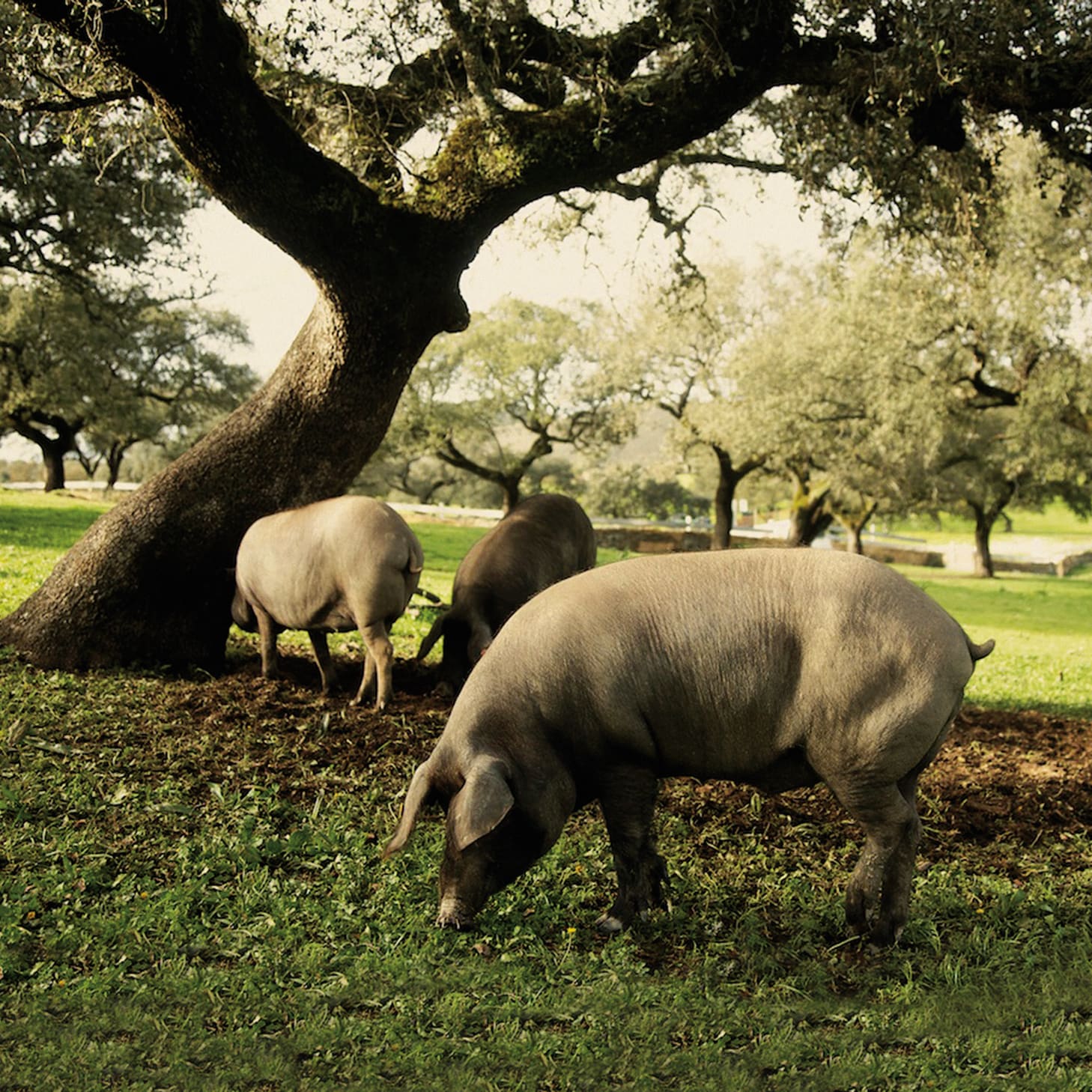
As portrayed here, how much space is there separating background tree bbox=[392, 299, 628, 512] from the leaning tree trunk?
3039cm

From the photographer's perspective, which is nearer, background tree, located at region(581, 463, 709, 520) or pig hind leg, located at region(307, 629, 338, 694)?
pig hind leg, located at region(307, 629, 338, 694)

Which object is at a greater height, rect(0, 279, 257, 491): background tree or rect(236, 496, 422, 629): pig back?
rect(0, 279, 257, 491): background tree

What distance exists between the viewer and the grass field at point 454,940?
3994mm

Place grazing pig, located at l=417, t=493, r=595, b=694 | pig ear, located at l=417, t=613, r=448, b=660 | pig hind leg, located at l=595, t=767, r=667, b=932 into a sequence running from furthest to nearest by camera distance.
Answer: grazing pig, located at l=417, t=493, r=595, b=694, pig ear, located at l=417, t=613, r=448, b=660, pig hind leg, located at l=595, t=767, r=667, b=932

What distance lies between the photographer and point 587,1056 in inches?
157

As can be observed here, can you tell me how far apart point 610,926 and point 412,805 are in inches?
43.2

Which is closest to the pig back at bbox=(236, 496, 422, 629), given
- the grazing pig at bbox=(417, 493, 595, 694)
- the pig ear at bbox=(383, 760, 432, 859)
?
the grazing pig at bbox=(417, 493, 595, 694)

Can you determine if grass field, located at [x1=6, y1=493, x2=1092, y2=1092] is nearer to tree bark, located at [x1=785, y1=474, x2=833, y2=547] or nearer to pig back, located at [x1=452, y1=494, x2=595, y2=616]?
pig back, located at [x1=452, y1=494, x2=595, y2=616]

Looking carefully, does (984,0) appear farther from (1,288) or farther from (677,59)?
(1,288)

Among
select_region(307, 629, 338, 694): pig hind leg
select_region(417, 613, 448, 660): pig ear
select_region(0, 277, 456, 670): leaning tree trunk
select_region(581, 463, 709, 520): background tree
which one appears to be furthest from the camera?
select_region(581, 463, 709, 520): background tree

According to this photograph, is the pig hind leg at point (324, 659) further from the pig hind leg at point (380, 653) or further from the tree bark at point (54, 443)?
the tree bark at point (54, 443)

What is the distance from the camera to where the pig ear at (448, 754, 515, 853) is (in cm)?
447

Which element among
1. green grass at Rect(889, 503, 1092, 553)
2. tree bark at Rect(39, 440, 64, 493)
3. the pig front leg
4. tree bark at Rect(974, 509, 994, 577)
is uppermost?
tree bark at Rect(39, 440, 64, 493)

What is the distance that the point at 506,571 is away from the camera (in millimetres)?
8984
